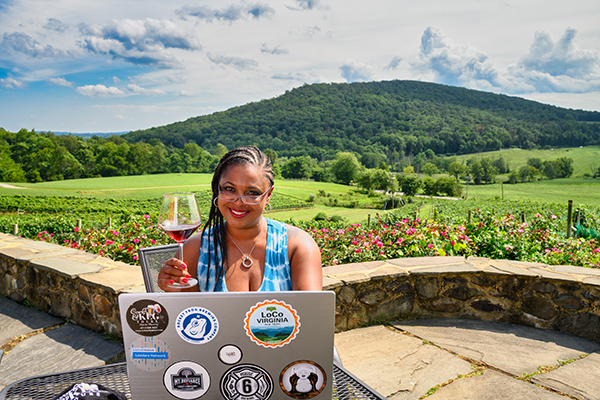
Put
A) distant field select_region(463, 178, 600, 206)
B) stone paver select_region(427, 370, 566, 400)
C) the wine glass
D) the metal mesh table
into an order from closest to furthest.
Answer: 1. the metal mesh table
2. the wine glass
3. stone paver select_region(427, 370, 566, 400)
4. distant field select_region(463, 178, 600, 206)

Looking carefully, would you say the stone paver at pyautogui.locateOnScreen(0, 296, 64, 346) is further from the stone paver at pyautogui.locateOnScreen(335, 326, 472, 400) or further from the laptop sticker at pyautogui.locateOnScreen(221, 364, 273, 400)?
the laptop sticker at pyautogui.locateOnScreen(221, 364, 273, 400)

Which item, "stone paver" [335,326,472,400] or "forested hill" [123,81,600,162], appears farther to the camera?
"forested hill" [123,81,600,162]

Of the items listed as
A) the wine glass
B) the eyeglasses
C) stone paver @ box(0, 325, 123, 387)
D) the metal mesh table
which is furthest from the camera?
stone paver @ box(0, 325, 123, 387)

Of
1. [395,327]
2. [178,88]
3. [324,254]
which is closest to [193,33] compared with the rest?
[178,88]

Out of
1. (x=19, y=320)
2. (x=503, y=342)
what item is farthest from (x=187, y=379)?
(x=19, y=320)

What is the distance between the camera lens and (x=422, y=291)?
90.6 inches

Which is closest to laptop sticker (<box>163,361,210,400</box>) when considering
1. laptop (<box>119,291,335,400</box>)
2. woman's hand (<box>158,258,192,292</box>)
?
laptop (<box>119,291,335,400</box>)

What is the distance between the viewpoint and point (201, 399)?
2.01ft

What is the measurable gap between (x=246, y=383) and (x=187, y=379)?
0.09m

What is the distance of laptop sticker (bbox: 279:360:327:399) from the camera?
1.96ft

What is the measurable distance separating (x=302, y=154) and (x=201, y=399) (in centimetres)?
1217

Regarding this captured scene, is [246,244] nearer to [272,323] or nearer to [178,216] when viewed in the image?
[178,216]

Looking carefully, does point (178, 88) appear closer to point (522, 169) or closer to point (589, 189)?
point (522, 169)

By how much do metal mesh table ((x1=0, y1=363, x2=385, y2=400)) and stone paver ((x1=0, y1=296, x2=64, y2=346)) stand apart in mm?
1487
